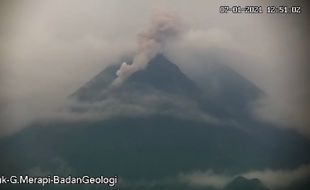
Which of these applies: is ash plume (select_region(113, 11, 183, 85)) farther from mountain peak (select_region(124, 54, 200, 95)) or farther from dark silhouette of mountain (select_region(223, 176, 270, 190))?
dark silhouette of mountain (select_region(223, 176, 270, 190))

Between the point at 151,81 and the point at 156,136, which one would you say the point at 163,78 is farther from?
the point at 156,136

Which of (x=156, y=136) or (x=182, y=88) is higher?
(x=182, y=88)

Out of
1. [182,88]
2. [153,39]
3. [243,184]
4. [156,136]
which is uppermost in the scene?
[153,39]

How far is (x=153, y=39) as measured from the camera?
88.8 inches

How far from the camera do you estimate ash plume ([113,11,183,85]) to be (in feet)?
7.38

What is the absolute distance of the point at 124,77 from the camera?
7.38ft

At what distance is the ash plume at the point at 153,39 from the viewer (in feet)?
7.38

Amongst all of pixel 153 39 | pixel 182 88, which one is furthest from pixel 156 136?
pixel 153 39

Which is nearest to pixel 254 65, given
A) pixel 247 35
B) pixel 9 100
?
pixel 247 35

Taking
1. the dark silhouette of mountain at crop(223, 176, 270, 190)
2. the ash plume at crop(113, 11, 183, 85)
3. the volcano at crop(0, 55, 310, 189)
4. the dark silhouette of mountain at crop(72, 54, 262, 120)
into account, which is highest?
the ash plume at crop(113, 11, 183, 85)

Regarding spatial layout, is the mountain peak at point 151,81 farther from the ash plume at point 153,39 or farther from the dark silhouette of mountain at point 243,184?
the dark silhouette of mountain at point 243,184

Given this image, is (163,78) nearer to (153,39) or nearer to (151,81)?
(151,81)

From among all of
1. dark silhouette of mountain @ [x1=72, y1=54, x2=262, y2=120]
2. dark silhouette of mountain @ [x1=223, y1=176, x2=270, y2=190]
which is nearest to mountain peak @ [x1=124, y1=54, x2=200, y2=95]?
dark silhouette of mountain @ [x1=72, y1=54, x2=262, y2=120]

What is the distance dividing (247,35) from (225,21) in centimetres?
13
